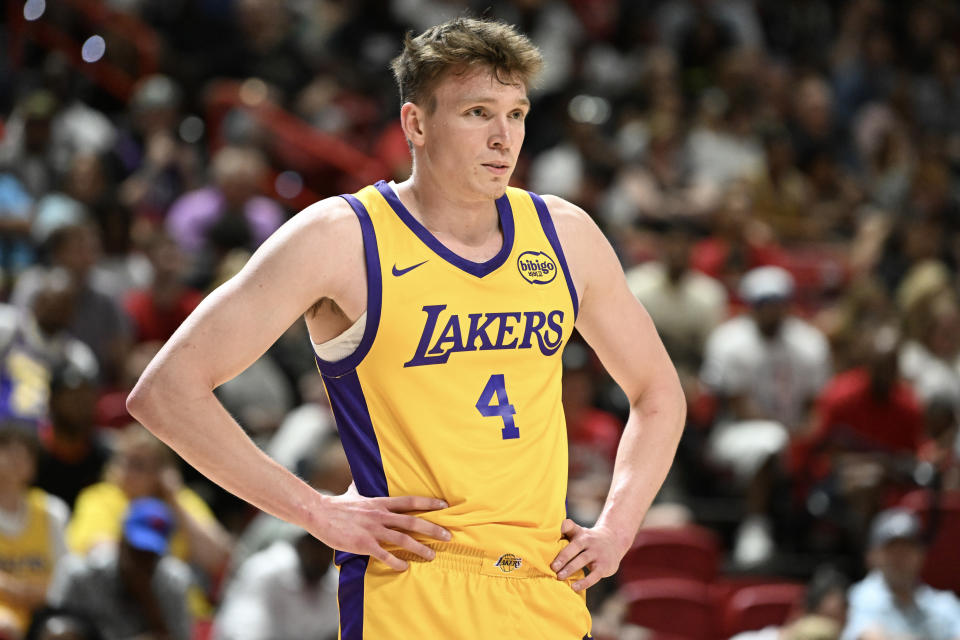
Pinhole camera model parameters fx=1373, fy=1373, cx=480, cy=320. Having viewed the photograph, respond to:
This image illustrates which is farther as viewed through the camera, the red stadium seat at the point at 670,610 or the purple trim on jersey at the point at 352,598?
the red stadium seat at the point at 670,610

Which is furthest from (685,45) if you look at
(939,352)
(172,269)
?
(172,269)

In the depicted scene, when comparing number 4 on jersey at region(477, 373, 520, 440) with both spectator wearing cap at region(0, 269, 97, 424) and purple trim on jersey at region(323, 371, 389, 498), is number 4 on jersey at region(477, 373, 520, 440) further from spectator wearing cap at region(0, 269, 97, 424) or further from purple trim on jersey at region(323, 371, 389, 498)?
spectator wearing cap at region(0, 269, 97, 424)

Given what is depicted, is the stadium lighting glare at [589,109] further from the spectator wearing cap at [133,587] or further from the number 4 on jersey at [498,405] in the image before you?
the number 4 on jersey at [498,405]

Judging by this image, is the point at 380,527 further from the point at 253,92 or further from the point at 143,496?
the point at 253,92

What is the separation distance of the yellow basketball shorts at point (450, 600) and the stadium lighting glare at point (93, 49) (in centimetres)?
974

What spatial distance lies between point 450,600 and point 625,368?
2.62 feet

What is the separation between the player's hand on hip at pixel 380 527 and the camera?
2.93 m

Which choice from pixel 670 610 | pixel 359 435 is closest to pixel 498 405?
pixel 359 435

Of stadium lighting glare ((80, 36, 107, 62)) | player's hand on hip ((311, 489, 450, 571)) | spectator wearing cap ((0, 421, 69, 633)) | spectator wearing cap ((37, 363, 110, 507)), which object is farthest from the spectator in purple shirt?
player's hand on hip ((311, 489, 450, 571))

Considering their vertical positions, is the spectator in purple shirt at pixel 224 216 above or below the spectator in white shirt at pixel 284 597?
above

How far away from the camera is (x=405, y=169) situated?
1068 cm

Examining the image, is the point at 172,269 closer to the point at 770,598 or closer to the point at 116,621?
the point at 116,621

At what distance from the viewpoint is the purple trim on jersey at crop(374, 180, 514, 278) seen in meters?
3.10

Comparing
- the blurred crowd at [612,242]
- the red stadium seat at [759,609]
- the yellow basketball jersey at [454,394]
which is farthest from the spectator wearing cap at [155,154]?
the yellow basketball jersey at [454,394]
